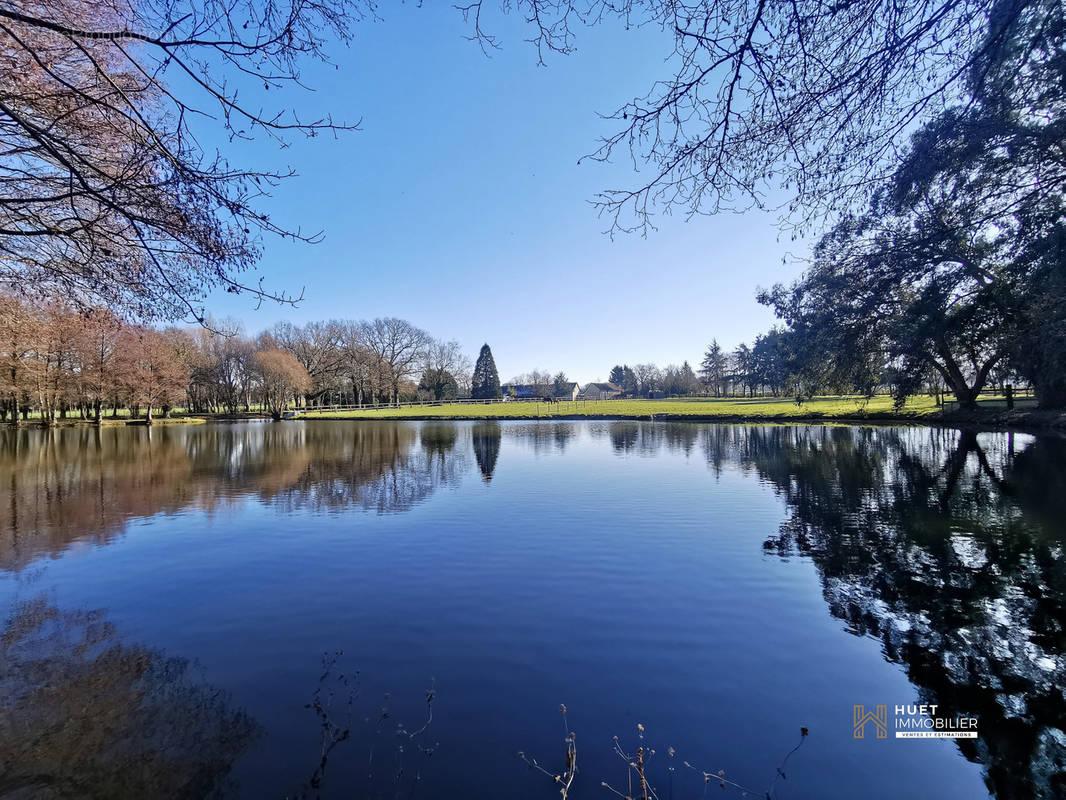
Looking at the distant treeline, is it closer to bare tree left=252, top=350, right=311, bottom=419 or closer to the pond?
bare tree left=252, top=350, right=311, bottom=419

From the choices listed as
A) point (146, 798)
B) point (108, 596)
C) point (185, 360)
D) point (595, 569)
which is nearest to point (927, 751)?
point (595, 569)

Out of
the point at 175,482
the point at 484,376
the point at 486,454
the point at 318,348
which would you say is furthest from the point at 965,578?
the point at 484,376

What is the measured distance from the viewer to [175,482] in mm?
14195

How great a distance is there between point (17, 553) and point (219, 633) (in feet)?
17.7

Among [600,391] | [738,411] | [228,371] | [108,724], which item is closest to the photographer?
[108,724]

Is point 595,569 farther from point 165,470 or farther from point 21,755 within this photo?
point 165,470

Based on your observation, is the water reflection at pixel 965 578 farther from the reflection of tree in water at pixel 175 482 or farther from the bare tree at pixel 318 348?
the bare tree at pixel 318 348

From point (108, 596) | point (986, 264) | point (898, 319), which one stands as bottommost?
point (108, 596)

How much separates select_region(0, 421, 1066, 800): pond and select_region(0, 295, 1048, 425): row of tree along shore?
3.61 metres

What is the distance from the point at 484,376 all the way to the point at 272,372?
149 feet

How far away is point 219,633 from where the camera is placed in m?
4.93

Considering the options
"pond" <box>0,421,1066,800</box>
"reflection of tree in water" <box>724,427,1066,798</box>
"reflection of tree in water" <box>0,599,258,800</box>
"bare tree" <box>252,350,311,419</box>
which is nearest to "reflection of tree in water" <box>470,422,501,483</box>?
"pond" <box>0,421,1066,800</box>

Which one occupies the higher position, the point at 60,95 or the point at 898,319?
the point at 898,319

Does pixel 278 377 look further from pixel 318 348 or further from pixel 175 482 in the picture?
pixel 175 482
